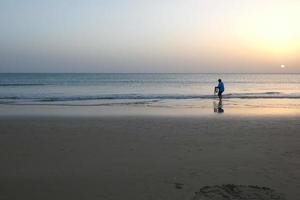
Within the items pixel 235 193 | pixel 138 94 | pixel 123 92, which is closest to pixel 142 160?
pixel 235 193

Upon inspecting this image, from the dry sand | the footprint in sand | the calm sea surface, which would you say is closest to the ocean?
the calm sea surface

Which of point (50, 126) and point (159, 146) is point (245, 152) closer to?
point (159, 146)

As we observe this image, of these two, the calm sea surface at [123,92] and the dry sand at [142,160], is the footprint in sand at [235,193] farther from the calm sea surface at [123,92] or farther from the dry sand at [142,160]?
the calm sea surface at [123,92]

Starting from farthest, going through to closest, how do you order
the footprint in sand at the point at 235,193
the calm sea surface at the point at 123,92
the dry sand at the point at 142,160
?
the calm sea surface at the point at 123,92
the dry sand at the point at 142,160
the footprint in sand at the point at 235,193

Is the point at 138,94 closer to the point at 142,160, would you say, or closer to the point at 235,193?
the point at 142,160

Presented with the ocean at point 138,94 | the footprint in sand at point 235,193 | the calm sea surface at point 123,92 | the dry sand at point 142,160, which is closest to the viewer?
the footprint in sand at point 235,193

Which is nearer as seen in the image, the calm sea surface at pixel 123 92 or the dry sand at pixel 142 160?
the dry sand at pixel 142 160

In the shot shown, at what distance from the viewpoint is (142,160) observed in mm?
7777

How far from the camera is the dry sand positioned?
5.93 metres

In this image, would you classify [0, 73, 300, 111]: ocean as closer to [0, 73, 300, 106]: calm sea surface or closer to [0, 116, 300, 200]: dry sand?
[0, 73, 300, 106]: calm sea surface

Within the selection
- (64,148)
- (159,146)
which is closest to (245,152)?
(159,146)

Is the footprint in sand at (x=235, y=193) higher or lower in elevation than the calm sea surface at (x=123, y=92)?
lower

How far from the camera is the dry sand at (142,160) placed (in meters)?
5.93

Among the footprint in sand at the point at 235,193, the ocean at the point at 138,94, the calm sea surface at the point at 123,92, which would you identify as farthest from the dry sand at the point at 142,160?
the calm sea surface at the point at 123,92
